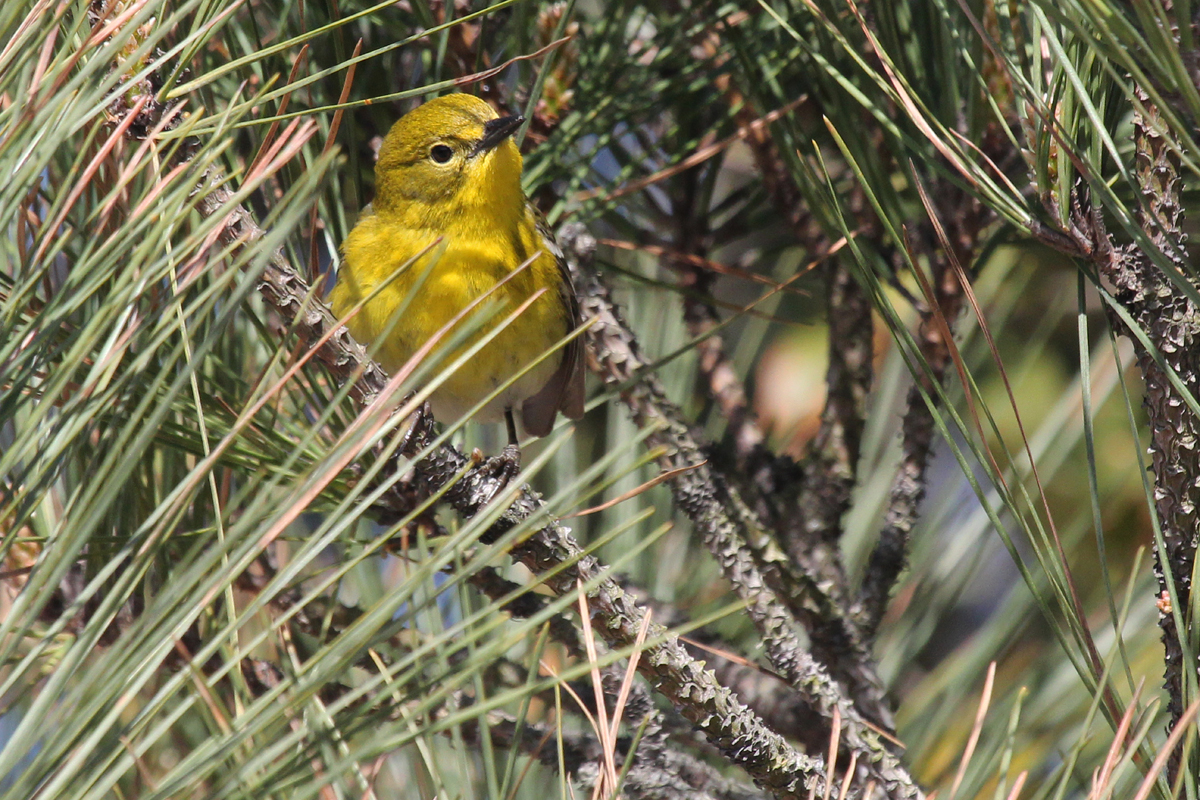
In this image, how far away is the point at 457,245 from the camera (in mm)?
2346

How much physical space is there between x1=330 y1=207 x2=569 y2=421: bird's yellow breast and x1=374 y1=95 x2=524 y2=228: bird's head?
0.05 metres

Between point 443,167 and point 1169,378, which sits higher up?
point 443,167

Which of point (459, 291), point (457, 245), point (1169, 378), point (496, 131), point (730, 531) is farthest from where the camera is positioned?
point (457, 245)

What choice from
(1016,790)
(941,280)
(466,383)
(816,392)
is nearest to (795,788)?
(1016,790)

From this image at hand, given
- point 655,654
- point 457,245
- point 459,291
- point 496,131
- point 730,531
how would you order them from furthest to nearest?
point 457,245
point 459,291
point 496,131
point 730,531
point 655,654

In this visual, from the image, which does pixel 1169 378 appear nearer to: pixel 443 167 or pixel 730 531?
pixel 730 531

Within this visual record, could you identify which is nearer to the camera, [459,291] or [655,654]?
[655,654]

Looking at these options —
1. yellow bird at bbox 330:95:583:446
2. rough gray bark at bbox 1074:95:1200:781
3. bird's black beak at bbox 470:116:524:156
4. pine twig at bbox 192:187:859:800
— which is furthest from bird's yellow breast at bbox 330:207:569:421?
rough gray bark at bbox 1074:95:1200:781

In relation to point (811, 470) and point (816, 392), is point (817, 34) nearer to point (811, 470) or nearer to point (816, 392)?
point (811, 470)

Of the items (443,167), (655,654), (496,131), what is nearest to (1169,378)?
(655,654)

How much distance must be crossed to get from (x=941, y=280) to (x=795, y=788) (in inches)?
39.1

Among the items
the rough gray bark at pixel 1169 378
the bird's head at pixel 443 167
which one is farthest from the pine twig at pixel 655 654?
the bird's head at pixel 443 167

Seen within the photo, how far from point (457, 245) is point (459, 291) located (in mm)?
175

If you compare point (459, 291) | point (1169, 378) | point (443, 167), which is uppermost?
point (443, 167)
